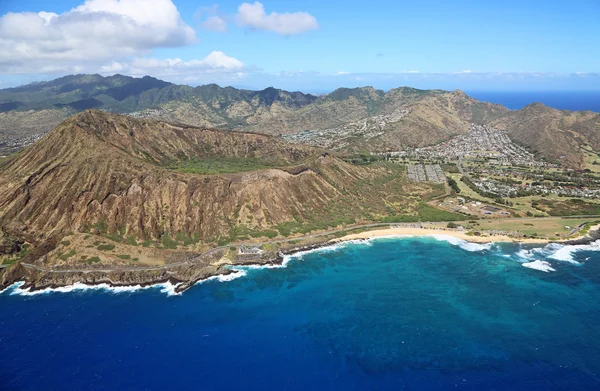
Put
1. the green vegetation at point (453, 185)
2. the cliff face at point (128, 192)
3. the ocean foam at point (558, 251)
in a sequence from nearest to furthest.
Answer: the ocean foam at point (558, 251) → the cliff face at point (128, 192) → the green vegetation at point (453, 185)

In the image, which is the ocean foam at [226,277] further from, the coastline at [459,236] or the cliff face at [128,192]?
the coastline at [459,236]

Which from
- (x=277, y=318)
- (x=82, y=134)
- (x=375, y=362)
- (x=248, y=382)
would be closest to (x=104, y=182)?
(x=82, y=134)

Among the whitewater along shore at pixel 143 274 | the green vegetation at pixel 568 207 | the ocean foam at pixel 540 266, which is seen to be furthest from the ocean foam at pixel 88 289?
the green vegetation at pixel 568 207

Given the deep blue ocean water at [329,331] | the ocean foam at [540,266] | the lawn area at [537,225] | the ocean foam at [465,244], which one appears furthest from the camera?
the lawn area at [537,225]

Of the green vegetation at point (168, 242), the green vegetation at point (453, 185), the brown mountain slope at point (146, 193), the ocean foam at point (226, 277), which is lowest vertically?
the ocean foam at point (226, 277)

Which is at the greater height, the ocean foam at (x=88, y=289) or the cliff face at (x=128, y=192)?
the cliff face at (x=128, y=192)

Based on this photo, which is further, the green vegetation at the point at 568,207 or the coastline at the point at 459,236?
the green vegetation at the point at 568,207

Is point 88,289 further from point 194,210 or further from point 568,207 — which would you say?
point 568,207

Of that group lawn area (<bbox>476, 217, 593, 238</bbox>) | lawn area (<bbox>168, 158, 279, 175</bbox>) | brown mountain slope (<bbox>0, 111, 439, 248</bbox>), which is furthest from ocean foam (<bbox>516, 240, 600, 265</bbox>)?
lawn area (<bbox>168, 158, 279, 175</bbox>)

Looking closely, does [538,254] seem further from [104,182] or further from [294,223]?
[104,182]
